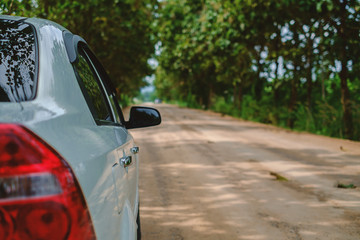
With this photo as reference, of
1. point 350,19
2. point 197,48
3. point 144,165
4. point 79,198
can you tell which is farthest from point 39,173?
point 197,48

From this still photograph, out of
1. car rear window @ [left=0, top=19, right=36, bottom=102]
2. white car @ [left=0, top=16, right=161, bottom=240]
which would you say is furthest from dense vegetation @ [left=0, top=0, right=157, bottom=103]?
white car @ [left=0, top=16, right=161, bottom=240]

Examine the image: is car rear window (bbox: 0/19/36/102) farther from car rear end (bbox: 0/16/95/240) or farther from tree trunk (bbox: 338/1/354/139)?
tree trunk (bbox: 338/1/354/139)

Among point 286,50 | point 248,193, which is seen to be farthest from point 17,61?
point 286,50

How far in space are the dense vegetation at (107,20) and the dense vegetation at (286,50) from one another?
104 inches

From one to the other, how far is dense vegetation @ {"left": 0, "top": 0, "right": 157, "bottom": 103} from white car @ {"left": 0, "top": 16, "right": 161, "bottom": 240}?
4.19 meters

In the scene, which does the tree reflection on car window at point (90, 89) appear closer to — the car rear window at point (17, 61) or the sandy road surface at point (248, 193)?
the car rear window at point (17, 61)

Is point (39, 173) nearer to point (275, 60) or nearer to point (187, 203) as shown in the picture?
point (187, 203)

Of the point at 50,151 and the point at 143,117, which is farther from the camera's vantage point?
the point at 143,117

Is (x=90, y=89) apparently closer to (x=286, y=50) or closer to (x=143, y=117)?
(x=143, y=117)

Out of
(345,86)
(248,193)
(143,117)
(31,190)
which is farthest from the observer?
(345,86)

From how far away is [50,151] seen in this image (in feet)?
3.77

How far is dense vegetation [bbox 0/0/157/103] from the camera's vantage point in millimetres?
9859

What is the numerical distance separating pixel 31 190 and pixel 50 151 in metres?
0.12

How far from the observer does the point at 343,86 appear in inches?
522
